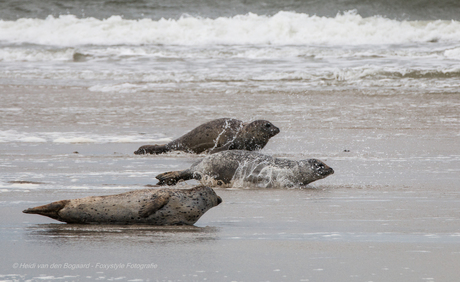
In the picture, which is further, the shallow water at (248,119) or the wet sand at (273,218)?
the shallow water at (248,119)

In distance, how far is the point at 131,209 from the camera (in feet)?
12.2

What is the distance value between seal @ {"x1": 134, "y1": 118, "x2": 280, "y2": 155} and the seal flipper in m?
3.05

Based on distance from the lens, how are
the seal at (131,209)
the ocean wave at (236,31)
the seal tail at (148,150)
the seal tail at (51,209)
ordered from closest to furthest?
1. the seal tail at (51,209)
2. the seal at (131,209)
3. the seal tail at (148,150)
4. the ocean wave at (236,31)

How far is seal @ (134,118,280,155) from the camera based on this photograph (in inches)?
275

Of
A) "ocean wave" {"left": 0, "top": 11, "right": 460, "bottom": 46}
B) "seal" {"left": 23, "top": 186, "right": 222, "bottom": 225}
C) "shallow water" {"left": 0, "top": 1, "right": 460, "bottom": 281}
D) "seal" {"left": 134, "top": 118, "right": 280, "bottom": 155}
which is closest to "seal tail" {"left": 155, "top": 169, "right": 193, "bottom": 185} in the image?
"shallow water" {"left": 0, "top": 1, "right": 460, "bottom": 281}

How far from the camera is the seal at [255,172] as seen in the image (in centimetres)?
518

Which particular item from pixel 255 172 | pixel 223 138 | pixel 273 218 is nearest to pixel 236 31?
pixel 223 138

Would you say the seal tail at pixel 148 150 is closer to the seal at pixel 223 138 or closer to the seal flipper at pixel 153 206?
the seal at pixel 223 138

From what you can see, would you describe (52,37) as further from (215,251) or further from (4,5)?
(215,251)

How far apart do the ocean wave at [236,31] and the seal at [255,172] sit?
16.5 metres

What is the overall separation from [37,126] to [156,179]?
4.22 meters

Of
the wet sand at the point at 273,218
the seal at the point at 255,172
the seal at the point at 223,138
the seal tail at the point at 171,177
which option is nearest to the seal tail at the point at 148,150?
the seal at the point at 223,138

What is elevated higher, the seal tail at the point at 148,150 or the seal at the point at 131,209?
the seal tail at the point at 148,150

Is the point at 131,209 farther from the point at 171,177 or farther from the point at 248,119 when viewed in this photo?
the point at 248,119
